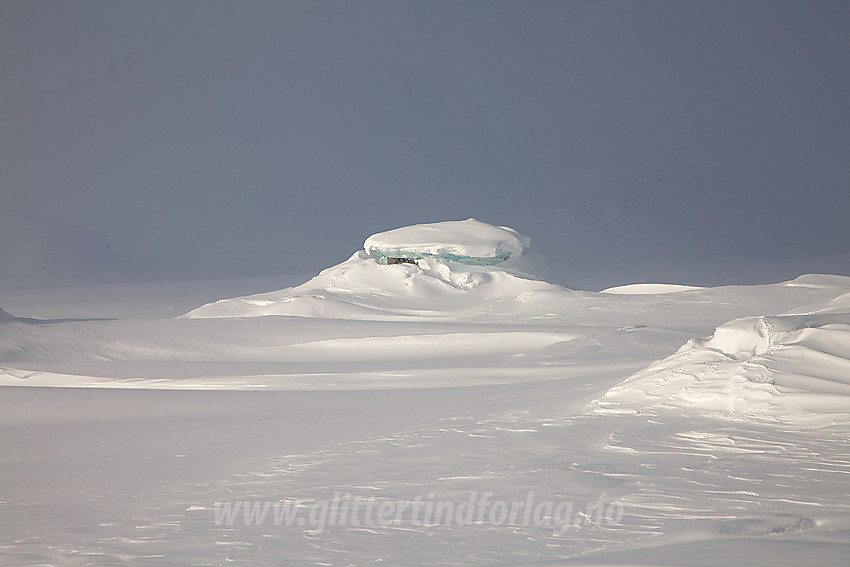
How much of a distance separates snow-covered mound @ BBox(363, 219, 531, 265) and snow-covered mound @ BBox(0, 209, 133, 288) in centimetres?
1283

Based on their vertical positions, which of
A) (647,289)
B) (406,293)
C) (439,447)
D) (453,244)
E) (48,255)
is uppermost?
(48,255)

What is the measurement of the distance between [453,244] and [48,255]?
15419mm

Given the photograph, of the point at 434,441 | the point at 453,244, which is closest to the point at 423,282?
the point at 453,244

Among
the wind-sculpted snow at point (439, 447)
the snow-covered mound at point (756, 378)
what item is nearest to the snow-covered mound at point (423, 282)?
the wind-sculpted snow at point (439, 447)

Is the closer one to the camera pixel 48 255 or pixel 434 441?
pixel 434 441

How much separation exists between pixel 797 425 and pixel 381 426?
2.11 m

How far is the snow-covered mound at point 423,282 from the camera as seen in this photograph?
38.2ft

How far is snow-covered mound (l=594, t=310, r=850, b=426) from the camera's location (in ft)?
13.5

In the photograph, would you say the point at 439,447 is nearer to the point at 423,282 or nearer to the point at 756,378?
the point at 756,378

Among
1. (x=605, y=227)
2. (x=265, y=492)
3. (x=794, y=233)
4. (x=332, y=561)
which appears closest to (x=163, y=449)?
(x=265, y=492)

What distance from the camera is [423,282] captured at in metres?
13.0

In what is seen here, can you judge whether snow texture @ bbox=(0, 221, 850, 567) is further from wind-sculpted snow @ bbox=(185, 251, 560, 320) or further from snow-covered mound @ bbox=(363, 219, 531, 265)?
snow-covered mound @ bbox=(363, 219, 531, 265)

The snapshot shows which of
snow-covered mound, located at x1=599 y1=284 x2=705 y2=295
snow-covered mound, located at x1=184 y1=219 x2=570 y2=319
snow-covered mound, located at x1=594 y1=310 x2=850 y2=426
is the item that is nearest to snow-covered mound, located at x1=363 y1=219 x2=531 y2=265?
snow-covered mound, located at x1=184 y1=219 x2=570 y2=319

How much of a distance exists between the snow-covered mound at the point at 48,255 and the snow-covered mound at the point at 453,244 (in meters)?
12.8
